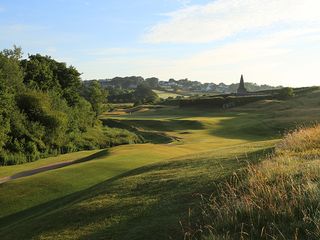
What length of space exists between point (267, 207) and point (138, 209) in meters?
3.40

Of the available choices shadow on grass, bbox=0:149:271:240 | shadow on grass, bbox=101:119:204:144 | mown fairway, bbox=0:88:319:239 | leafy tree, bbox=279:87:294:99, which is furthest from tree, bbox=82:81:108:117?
shadow on grass, bbox=0:149:271:240

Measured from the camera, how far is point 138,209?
33.1 feet

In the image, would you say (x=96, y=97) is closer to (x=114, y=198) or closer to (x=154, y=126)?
(x=154, y=126)

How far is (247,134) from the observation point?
59.8m

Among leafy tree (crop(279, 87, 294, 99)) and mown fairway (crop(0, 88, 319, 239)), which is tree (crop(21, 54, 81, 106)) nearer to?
mown fairway (crop(0, 88, 319, 239))

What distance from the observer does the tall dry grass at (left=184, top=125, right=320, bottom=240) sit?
6863 millimetres

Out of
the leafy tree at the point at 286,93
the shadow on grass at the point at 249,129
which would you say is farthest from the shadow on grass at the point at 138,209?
the leafy tree at the point at 286,93

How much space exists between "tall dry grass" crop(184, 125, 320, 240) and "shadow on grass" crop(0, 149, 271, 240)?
0.66 metres

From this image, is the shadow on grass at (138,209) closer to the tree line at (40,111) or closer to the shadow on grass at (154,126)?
the tree line at (40,111)

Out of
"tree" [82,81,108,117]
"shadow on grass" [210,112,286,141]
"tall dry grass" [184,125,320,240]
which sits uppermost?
"tree" [82,81,108,117]

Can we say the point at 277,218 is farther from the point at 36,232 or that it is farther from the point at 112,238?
the point at 36,232

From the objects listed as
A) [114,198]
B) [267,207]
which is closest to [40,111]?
[114,198]

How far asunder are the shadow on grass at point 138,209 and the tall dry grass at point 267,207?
2.15ft

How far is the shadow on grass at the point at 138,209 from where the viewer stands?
8.73 metres
